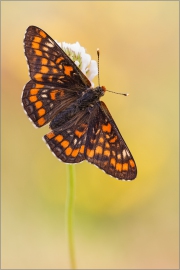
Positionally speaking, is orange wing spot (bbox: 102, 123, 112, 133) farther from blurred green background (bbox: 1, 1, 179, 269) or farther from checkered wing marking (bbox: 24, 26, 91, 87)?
blurred green background (bbox: 1, 1, 179, 269)

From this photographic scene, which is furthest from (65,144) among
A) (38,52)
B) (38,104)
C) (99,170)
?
(99,170)

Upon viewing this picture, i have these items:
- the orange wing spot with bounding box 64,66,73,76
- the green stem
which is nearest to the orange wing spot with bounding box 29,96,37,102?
the orange wing spot with bounding box 64,66,73,76

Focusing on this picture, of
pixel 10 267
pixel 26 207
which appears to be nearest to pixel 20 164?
pixel 26 207

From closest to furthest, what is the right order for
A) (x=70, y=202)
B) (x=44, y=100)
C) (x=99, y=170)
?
(x=70, y=202)
(x=44, y=100)
(x=99, y=170)

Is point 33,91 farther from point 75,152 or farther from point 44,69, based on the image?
point 75,152

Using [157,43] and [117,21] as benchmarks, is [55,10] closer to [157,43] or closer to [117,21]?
[117,21]
